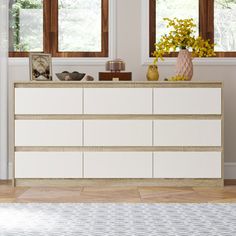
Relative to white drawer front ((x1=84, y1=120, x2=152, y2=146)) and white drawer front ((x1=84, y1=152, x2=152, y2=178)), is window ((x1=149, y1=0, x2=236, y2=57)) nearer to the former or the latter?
white drawer front ((x1=84, y1=120, x2=152, y2=146))

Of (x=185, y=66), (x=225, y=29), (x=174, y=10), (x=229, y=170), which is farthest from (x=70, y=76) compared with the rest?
(x=229, y=170)

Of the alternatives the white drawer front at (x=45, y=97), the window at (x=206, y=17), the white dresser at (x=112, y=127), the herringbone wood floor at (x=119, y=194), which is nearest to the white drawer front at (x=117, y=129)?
the white dresser at (x=112, y=127)

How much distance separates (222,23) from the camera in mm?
5352

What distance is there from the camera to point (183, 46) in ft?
16.3

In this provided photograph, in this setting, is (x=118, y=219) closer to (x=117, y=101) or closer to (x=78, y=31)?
(x=117, y=101)

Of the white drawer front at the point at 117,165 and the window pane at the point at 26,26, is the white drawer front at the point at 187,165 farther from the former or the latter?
the window pane at the point at 26,26

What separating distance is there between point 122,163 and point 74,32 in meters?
1.30

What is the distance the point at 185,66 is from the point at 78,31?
1.03 metres

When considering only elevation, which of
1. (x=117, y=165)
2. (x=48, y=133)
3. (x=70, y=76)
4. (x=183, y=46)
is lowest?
(x=117, y=165)

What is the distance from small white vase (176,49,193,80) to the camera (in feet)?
16.0

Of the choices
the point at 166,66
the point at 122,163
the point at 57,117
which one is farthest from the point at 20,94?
the point at 166,66

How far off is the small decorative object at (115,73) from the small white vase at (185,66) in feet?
1.28

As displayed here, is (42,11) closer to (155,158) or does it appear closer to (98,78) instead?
(98,78)

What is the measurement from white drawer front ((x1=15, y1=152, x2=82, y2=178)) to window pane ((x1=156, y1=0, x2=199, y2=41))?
1.35 metres
